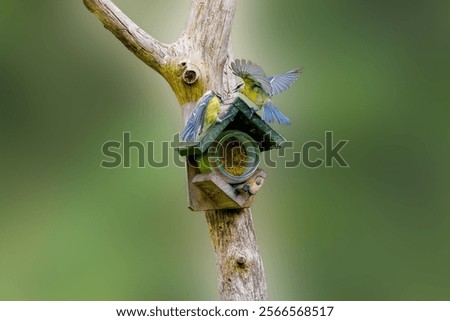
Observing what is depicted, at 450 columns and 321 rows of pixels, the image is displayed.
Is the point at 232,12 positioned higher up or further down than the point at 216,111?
higher up

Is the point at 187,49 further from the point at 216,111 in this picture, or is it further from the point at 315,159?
the point at 315,159

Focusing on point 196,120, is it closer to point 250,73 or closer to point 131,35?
point 250,73

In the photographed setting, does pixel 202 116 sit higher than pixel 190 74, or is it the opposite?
pixel 190 74

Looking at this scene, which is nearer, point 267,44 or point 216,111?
point 216,111

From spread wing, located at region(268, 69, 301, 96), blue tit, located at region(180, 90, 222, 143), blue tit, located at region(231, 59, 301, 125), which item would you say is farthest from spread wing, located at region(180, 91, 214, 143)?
spread wing, located at region(268, 69, 301, 96)

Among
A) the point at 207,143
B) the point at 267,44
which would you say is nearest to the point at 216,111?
the point at 207,143

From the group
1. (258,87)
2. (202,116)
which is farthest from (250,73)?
(202,116)
